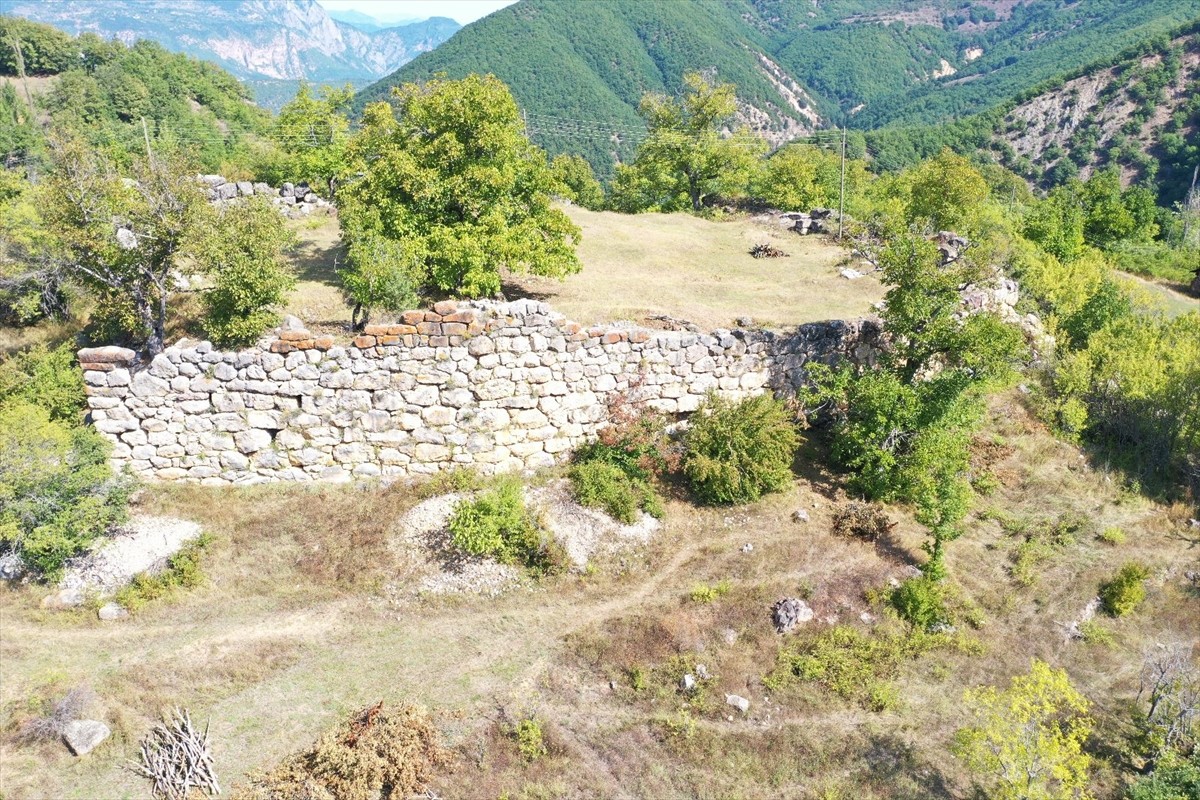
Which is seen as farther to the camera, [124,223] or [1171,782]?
[124,223]

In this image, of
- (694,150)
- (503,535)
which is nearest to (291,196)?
(694,150)

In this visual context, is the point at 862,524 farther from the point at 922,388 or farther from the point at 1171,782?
the point at 1171,782

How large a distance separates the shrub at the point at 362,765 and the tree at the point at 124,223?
9.30 meters

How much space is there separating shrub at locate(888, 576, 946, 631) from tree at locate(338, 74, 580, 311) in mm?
11631

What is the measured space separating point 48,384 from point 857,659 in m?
16.0

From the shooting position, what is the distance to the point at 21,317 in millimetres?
17750

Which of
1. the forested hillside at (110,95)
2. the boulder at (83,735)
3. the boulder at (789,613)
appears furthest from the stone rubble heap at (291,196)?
the forested hillside at (110,95)

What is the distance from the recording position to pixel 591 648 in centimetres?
1138

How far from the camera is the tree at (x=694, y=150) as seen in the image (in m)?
38.8

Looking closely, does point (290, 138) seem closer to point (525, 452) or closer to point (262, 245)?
point (262, 245)

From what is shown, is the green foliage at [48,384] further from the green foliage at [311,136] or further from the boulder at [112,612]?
the green foliage at [311,136]

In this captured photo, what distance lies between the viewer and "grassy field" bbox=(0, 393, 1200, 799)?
9.60 meters

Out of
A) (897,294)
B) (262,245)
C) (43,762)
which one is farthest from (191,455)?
(897,294)

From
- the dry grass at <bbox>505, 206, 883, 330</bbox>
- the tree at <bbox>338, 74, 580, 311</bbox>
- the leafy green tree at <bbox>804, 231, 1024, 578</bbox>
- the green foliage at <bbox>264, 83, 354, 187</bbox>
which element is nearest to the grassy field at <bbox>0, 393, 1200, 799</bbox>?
the leafy green tree at <bbox>804, 231, 1024, 578</bbox>
